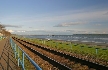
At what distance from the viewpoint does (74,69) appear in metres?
14.7

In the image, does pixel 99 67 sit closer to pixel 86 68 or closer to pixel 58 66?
pixel 86 68

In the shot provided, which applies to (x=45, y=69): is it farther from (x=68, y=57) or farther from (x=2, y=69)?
(x=68, y=57)

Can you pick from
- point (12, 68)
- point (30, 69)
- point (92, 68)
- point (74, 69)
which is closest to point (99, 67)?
point (92, 68)

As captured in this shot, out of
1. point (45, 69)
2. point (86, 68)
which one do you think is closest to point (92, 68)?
point (86, 68)

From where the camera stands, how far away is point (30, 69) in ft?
44.5

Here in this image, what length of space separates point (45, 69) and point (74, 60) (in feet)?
17.8

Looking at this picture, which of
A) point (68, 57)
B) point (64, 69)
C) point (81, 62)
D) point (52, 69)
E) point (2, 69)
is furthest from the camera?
point (68, 57)

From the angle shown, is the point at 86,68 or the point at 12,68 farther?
the point at 86,68

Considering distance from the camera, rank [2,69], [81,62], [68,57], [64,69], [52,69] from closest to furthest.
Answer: [2,69]
[64,69]
[52,69]
[81,62]
[68,57]

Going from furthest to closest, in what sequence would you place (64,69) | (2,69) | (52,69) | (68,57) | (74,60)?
(68,57)
(74,60)
(52,69)
(64,69)
(2,69)

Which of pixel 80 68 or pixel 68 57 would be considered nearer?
pixel 80 68

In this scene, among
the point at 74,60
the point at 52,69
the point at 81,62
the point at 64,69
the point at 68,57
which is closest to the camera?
the point at 64,69

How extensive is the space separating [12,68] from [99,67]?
6.16m

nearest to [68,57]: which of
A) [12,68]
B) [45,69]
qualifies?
[45,69]
